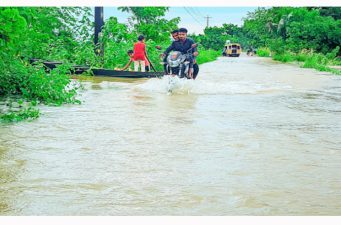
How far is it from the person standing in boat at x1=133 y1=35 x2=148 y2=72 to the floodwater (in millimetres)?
7440

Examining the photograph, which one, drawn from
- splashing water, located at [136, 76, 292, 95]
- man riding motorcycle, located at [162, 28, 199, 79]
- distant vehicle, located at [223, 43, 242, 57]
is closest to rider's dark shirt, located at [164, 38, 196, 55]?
man riding motorcycle, located at [162, 28, 199, 79]

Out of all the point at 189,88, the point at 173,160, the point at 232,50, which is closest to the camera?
the point at 173,160

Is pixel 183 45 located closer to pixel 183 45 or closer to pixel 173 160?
pixel 183 45

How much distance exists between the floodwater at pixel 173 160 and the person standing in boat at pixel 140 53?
293 inches

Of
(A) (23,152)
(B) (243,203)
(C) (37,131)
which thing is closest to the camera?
(B) (243,203)

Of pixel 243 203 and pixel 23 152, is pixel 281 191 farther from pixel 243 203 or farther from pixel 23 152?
pixel 23 152

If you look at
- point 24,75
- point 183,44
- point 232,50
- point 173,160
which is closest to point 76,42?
point 183,44

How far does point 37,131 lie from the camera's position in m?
7.85

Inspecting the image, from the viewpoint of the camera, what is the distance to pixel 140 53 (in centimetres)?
1905

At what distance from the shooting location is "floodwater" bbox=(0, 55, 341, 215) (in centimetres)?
452

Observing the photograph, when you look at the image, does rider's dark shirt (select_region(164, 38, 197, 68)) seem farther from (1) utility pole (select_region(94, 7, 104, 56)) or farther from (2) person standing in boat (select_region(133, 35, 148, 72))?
A: (1) utility pole (select_region(94, 7, 104, 56))

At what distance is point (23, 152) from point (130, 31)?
1765 centimetres

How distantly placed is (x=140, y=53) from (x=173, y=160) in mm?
13134
